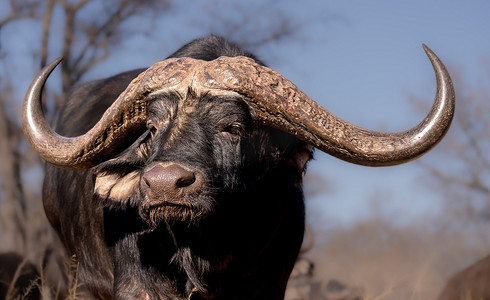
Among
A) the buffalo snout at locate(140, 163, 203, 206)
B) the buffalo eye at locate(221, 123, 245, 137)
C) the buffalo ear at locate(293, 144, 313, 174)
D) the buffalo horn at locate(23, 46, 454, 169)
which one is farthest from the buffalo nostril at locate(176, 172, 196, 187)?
the buffalo ear at locate(293, 144, 313, 174)

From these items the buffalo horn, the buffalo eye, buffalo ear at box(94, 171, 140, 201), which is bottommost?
buffalo ear at box(94, 171, 140, 201)

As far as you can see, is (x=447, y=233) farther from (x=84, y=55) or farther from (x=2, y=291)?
(x=2, y=291)

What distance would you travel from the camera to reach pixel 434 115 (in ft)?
10.8

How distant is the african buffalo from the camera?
3291mm

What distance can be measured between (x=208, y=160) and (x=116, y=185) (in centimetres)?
73

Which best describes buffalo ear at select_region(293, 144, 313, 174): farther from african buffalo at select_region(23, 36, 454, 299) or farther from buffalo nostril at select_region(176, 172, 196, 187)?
buffalo nostril at select_region(176, 172, 196, 187)

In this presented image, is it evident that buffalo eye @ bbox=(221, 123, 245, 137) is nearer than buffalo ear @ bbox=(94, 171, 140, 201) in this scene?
Yes


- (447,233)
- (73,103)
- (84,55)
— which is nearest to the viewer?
(73,103)

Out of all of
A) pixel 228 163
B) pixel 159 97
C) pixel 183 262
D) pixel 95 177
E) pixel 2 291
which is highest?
pixel 159 97

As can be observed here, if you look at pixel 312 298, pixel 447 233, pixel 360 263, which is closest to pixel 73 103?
pixel 312 298

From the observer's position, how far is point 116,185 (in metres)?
3.77

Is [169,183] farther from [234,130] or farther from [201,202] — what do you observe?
[234,130]

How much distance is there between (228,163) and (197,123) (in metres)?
0.28

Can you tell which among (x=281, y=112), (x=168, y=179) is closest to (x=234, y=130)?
(x=281, y=112)
